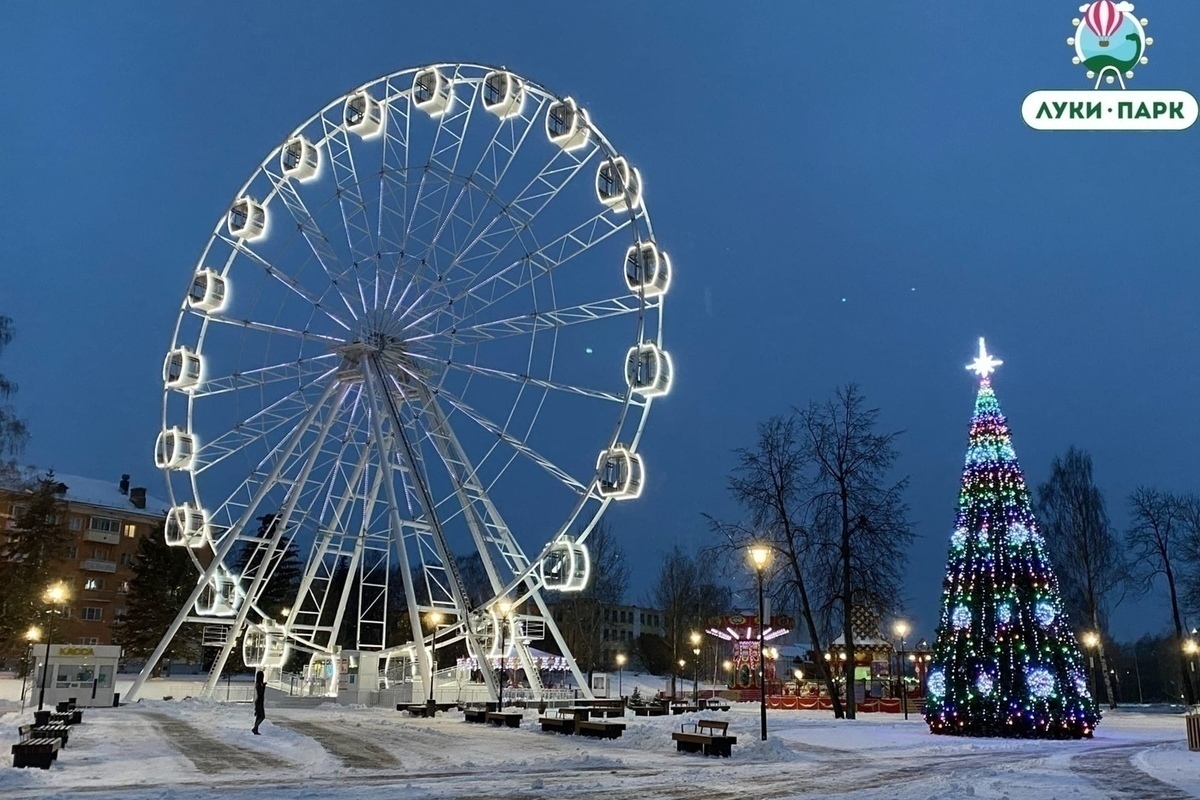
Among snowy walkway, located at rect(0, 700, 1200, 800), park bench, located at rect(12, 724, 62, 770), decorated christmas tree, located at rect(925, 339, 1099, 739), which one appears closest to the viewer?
snowy walkway, located at rect(0, 700, 1200, 800)

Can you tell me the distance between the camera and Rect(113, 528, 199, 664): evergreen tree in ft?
213

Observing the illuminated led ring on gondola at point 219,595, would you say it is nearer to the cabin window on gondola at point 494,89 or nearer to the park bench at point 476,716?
the park bench at point 476,716

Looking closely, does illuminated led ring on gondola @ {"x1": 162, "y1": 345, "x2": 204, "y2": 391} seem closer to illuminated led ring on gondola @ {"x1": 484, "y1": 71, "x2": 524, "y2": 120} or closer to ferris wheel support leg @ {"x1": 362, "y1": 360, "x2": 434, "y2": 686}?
ferris wheel support leg @ {"x1": 362, "y1": 360, "x2": 434, "y2": 686}

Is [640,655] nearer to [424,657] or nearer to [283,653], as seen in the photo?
[283,653]

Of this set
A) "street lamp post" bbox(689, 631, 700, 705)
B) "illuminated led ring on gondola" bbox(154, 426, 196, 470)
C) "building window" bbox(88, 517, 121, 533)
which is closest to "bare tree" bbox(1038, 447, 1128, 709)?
"street lamp post" bbox(689, 631, 700, 705)

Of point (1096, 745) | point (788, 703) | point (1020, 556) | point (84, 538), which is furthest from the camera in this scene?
point (84, 538)

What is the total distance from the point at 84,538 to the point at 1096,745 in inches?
2965

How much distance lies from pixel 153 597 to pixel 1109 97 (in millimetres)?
62054

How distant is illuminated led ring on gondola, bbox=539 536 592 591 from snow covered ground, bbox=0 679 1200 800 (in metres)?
4.98

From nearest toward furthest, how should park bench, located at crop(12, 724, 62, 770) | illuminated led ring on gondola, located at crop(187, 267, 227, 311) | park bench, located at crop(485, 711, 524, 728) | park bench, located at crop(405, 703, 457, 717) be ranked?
park bench, located at crop(12, 724, 62, 770), park bench, located at crop(485, 711, 524, 728), park bench, located at crop(405, 703, 457, 717), illuminated led ring on gondola, located at crop(187, 267, 227, 311)

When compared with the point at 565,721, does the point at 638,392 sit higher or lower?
higher

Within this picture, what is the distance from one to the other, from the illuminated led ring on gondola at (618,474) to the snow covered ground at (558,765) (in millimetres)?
6315

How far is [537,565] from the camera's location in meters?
29.6

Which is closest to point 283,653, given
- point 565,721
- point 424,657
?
point 424,657
